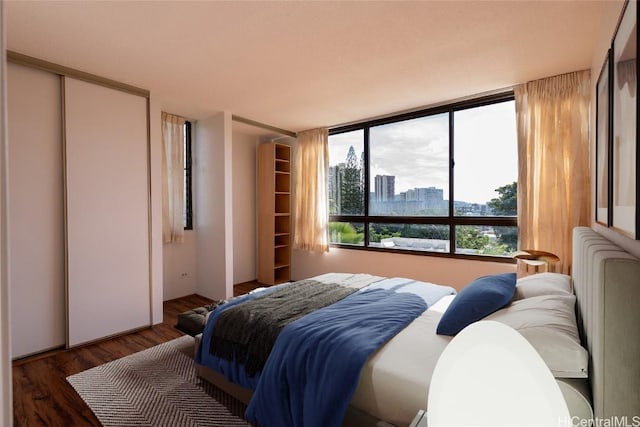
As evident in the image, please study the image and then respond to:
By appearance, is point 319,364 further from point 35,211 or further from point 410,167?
point 410,167

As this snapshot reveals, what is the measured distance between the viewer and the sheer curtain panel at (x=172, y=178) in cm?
402

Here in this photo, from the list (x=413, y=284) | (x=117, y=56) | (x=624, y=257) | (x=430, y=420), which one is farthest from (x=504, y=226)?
(x=117, y=56)

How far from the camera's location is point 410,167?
401 centimetres

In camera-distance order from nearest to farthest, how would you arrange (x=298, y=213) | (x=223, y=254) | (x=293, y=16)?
(x=293, y=16)
(x=223, y=254)
(x=298, y=213)

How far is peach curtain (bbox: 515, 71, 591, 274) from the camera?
273cm

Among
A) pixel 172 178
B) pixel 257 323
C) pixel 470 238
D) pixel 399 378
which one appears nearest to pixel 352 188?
pixel 470 238

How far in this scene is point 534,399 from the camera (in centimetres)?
57

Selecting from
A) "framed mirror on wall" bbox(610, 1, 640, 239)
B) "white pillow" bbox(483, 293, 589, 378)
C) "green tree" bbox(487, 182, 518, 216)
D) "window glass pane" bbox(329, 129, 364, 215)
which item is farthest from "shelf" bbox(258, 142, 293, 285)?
"framed mirror on wall" bbox(610, 1, 640, 239)

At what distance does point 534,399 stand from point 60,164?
347 centimetres

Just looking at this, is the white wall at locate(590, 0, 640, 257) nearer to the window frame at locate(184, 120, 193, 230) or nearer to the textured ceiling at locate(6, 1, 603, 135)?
the textured ceiling at locate(6, 1, 603, 135)

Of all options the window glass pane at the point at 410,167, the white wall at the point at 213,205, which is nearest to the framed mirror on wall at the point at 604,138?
the window glass pane at the point at 410,167

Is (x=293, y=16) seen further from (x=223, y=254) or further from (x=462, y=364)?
(x=223, y=254)

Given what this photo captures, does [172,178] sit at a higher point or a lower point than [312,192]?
higher

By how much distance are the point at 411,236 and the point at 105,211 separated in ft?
11.1
